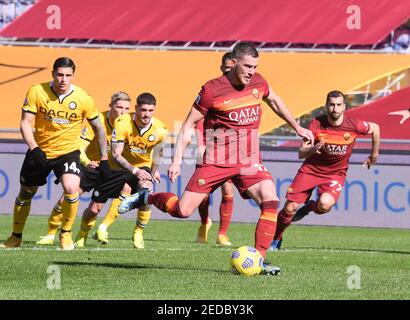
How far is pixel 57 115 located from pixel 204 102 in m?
2.87

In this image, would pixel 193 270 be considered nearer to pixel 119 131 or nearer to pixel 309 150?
pixel 309 150

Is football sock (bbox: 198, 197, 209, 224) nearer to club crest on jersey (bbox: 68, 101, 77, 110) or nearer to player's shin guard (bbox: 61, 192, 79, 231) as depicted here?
player's shin guard (bbox: 61, 192, 79, 231)

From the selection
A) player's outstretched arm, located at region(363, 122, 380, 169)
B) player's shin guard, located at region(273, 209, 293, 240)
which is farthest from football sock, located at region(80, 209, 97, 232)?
player's outstretched arm, located at region(363, 122, 380, 169)

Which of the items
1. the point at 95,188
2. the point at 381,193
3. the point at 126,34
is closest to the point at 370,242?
the point at 381,193

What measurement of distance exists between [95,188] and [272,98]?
14.1ft

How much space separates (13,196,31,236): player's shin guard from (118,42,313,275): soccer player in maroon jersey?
301 cm

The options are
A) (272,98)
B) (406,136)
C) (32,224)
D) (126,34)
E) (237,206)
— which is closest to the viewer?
(272,98)

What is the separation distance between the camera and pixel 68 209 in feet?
47.8

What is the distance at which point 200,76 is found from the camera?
28406mm

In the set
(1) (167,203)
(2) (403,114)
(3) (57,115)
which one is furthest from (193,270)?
(2) (403,114)

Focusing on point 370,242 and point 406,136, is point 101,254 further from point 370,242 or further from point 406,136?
point 406,136

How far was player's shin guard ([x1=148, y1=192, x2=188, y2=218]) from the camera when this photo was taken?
12445mm

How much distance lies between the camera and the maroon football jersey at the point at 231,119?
12.1 meters

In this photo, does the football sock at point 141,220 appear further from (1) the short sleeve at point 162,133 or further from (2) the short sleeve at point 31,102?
(2) the short sleeve at point 31,102
